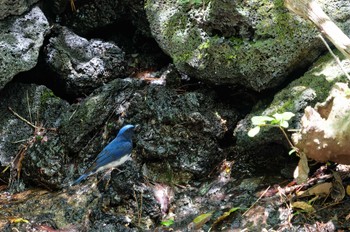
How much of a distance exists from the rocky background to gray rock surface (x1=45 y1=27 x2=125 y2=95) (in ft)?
0.05

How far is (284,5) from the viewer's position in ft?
15.1

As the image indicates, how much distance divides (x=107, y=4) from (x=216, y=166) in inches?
115

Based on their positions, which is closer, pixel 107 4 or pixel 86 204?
pixel 86 204

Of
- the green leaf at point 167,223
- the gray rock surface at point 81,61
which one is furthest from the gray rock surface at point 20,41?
the green leaf at point 167,223

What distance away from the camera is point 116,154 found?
4617 millimetres

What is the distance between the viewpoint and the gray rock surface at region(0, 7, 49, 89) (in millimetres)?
5410

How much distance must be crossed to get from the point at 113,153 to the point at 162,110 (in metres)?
0.82

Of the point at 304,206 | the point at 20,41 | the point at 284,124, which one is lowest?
the point at 304,206

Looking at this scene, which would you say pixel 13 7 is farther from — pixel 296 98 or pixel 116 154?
pixel 296 98

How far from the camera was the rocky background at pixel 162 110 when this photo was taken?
4.48 meters

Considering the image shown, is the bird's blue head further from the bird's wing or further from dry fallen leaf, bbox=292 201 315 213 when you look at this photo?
dry fallen leaf, bbox=292 201 315 213

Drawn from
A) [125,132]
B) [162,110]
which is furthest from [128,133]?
[162,110]

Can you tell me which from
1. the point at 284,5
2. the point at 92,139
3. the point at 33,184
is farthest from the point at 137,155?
the point at 284,5

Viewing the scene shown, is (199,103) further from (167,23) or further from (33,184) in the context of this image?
(33,184)
